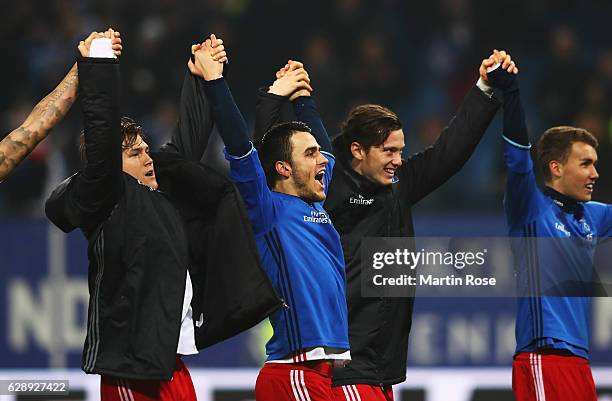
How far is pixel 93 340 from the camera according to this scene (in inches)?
181

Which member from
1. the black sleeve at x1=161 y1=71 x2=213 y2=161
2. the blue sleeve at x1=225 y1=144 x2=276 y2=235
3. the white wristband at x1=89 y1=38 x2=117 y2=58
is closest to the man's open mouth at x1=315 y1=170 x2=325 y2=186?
the blue sleeve at x1=225 y1=144 x2=276 y2=235

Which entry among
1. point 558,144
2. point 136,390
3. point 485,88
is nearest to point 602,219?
point 558,144

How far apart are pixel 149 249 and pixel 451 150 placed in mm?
1861

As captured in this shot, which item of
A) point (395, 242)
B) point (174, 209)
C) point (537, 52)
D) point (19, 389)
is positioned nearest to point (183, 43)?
point (537, 52)

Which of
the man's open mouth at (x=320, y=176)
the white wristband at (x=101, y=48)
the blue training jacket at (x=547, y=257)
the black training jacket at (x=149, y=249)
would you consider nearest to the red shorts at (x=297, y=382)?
the black training jacket at (x=149, y=249)

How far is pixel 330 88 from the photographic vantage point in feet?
36.5

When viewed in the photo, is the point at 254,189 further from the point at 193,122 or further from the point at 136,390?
the point at 136,390

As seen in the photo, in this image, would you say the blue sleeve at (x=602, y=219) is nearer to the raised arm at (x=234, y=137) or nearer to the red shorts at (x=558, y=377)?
the red shorts at (x=558, y=377)

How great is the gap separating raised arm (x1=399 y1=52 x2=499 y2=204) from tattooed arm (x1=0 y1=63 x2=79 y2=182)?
202cm

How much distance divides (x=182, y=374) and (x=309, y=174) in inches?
40.6

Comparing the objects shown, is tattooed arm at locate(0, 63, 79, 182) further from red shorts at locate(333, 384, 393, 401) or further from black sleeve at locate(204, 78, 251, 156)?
red shorts at locate(333, 384, 393, 401)

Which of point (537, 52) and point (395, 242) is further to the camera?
point (537, 52)

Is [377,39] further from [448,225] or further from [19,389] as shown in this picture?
[19,389]

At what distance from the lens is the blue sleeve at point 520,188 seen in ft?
19.1
